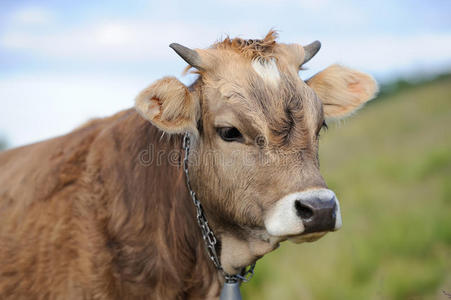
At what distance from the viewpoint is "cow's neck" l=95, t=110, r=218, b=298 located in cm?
317

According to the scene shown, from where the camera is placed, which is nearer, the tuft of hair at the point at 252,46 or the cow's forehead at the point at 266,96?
the cow's forehead at the point at 266,96

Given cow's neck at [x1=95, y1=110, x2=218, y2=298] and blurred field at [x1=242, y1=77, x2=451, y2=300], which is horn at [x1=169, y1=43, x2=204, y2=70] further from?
blurred field at [x1=242, y1=77, x2=451, y2=300]

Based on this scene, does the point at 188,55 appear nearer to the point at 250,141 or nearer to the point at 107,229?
the point at 250,141

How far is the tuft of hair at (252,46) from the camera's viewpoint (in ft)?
10.4

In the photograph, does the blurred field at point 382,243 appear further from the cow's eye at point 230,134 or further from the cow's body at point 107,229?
the cow's body at point 107,229

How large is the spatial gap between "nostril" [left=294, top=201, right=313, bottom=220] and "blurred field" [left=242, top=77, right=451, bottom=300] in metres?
1.47

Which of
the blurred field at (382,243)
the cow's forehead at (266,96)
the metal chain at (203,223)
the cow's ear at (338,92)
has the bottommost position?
the blurred field at (382,243)

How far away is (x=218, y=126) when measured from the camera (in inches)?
119

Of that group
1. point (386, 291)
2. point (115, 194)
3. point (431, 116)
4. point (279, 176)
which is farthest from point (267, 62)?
point (431, 116)

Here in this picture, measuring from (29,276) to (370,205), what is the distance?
7299mm

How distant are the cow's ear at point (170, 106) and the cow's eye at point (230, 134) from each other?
0.71ft

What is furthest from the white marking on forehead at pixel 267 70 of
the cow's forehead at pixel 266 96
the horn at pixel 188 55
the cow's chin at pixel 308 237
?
the cow's chin at pixel 308 237

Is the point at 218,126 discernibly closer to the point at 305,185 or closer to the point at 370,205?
the point at 305,185

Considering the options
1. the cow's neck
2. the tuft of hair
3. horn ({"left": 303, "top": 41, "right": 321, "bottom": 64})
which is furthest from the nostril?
horn ({"left": 303, "top": 41, "right": 321, "bottom": 64})
